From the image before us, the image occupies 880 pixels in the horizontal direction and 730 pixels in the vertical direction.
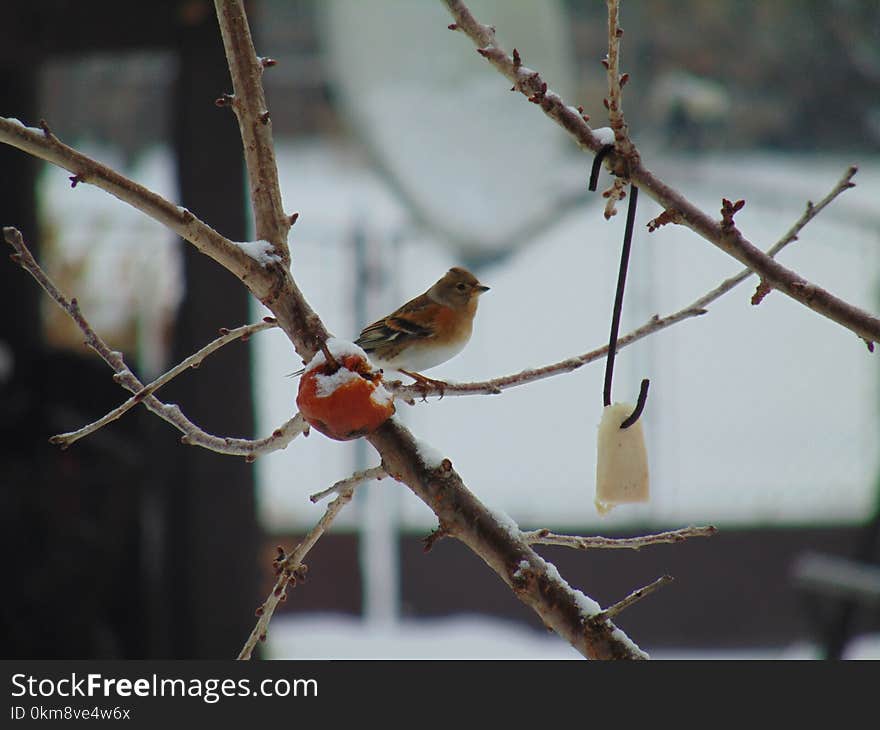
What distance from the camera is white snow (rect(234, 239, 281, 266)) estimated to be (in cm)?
88

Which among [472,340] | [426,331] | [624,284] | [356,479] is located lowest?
[356,479]

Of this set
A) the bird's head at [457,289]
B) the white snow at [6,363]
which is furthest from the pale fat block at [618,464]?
the white snow at [6,363]

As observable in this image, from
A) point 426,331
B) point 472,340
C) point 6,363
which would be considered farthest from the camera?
point 472,340

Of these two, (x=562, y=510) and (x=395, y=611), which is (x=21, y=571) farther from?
(x=562, y=510)

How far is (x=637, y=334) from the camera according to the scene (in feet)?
3.59

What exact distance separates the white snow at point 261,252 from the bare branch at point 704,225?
246 mm

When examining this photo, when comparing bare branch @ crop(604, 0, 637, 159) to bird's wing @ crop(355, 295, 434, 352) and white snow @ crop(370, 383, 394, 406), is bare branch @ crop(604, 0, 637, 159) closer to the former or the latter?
white snow @ crop(370, 383, 394, 406)

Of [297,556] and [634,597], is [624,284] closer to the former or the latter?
[634,597]

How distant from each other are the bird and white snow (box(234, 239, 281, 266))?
994 millimetres

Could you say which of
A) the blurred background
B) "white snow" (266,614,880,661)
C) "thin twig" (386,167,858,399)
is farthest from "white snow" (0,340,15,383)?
"thin twig" (386,167,858,399)

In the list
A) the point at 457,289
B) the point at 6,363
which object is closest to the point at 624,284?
the point at 457,289

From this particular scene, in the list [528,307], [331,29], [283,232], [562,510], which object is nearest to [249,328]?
[283,232]

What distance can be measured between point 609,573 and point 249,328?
3.95 m

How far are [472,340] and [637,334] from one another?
3.89 m
